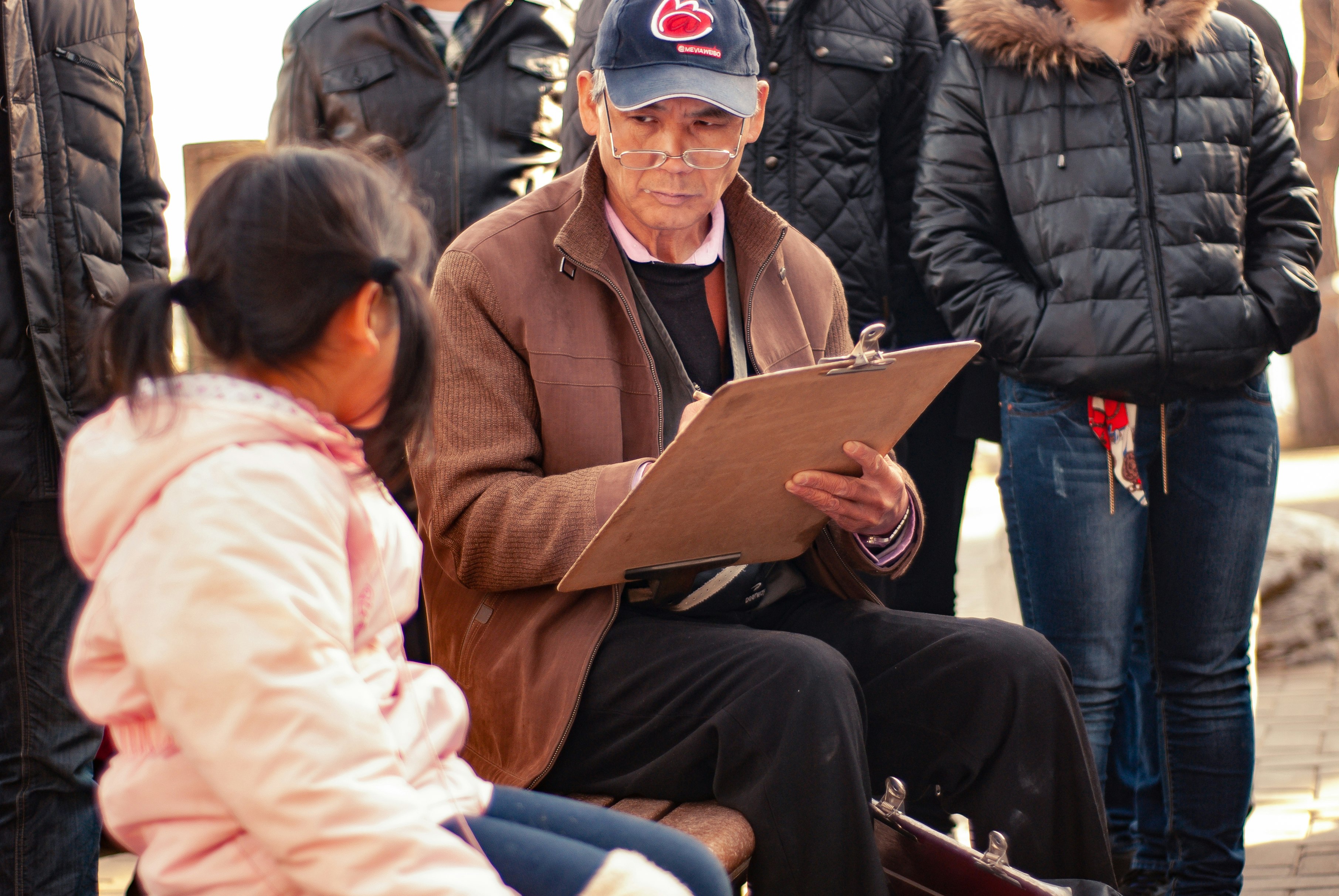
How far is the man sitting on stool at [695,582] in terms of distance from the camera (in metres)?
1.83

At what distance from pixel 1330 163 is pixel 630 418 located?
34.1 ft

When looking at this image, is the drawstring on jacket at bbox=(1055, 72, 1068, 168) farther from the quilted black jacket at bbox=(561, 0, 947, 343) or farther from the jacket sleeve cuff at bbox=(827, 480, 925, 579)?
the jacket sleeve cuff at bbox=(827, 480, 925, 579)

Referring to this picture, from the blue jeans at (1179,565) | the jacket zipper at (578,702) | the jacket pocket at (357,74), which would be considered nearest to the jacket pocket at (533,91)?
the jacket pocket at (357,74)

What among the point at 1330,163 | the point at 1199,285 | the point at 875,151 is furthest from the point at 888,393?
the point at 1330,163

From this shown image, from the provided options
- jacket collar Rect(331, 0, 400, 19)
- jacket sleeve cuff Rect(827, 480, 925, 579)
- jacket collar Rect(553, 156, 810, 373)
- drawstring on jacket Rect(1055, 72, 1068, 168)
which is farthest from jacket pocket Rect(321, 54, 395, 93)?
jacket sleeve cuff Rect(827, 480, 925, 579)

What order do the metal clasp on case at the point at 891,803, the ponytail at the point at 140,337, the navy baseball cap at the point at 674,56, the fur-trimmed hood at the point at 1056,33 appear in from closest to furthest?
the ponytail at the point at 140,337
the metal clasp on case at the point at 891,803
the navy baseball cap at the point at 674,56
the fur-trimmed hood at the point at 1056,33

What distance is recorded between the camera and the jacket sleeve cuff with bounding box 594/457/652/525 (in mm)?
1928

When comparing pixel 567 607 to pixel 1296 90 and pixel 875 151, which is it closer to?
pixel 875 151

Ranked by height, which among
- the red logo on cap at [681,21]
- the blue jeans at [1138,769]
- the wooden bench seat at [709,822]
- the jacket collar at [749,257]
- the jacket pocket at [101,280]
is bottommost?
the blue jeans at [1138,769]

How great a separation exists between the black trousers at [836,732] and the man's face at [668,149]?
0.68 m

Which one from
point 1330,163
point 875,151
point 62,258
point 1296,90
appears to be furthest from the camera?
point 1330,163

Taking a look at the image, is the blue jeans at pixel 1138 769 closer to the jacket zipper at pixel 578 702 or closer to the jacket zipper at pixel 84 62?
the jacket zipper at pixel 578 702

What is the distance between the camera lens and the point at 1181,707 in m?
2.88

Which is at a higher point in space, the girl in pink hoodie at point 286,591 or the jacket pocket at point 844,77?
the jacket pocket at point 844,77
